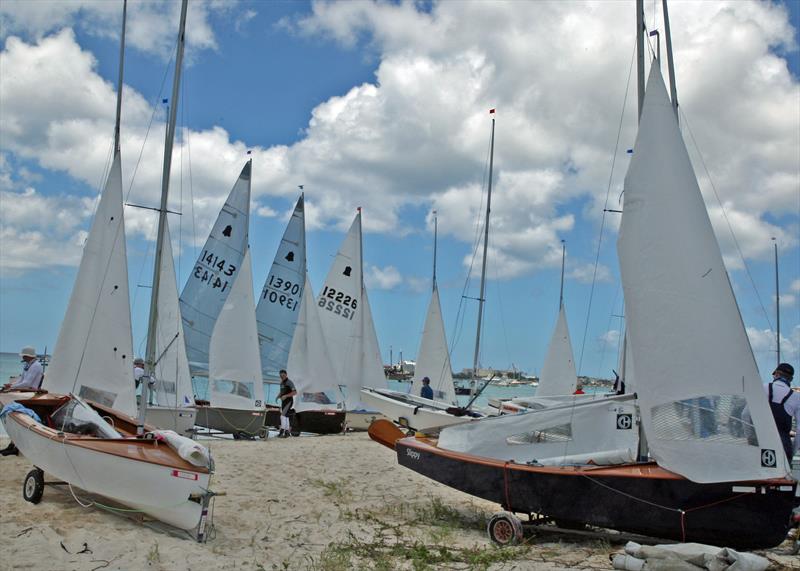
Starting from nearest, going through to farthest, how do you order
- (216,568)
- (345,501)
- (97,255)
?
1. (216,568)
2. (345,501)
3. (97,255)

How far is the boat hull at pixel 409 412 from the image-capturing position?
1595 cm

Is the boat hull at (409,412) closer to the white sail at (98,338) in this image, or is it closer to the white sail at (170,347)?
the white sail at (170,347)

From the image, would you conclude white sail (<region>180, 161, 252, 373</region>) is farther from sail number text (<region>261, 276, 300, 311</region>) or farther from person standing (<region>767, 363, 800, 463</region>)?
person standing (<region>767, 363, 800, 463</region>)

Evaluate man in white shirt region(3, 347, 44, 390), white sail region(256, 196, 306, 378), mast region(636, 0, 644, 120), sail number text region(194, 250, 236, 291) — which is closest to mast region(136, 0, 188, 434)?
man in white shirt region(3, 347, 44, 390)

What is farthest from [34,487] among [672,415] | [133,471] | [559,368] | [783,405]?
[559,368]

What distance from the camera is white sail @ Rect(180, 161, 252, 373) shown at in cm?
2031

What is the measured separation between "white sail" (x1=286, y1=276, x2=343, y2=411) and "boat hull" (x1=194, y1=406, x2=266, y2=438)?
1.51 m

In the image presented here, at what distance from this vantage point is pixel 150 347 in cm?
912

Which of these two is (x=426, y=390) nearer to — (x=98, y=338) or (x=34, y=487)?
(x=98, y=338)

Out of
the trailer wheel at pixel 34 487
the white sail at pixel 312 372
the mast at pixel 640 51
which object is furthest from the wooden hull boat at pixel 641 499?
the white sail at pixel 312 372

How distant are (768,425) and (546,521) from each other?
253 cm

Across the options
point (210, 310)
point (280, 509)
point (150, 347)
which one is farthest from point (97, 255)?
point (210, 310)

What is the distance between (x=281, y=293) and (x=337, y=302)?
1928mm

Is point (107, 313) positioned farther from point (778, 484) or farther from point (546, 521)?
point (778, 484)
